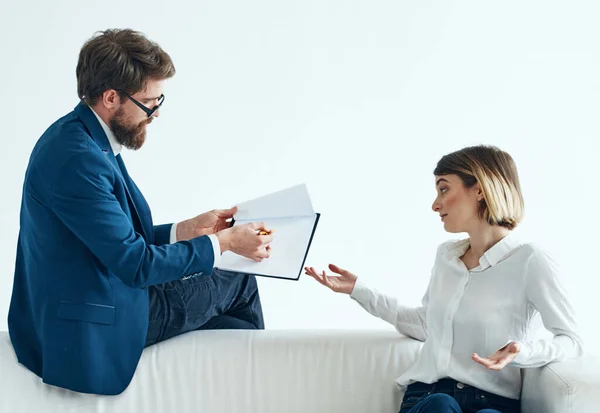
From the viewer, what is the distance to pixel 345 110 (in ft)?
12.6

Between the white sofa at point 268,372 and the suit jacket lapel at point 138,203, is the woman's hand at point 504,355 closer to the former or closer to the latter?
the white sofa at point 268,372

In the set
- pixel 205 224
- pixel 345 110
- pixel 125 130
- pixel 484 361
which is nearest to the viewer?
pixel 484 361

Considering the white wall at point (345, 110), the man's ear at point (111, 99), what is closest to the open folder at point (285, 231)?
the man's ear at point (111, 99)

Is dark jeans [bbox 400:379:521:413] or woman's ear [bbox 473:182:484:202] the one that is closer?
dark jeans [bbox 400:379:521:413]

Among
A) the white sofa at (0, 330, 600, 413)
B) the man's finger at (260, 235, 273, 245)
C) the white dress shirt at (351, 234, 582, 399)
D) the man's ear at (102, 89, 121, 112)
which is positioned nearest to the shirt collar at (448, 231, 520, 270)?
the white dress shirt at (351, 234, 582, 399)

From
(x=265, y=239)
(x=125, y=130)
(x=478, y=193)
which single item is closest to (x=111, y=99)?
(x=125, y=130)

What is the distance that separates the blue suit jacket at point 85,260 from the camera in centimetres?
205

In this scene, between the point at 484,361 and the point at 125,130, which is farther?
the point at 125,130

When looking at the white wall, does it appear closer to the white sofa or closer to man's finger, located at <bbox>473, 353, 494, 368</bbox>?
the white sofa

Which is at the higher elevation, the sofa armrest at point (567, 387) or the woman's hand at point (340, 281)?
the woman's hand at point (340, 281)

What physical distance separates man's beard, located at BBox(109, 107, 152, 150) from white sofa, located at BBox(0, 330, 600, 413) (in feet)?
1.97

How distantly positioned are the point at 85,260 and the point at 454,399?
1003 millimetres

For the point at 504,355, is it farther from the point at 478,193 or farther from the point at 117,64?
the point at 117,64

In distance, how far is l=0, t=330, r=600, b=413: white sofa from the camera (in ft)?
7.74
